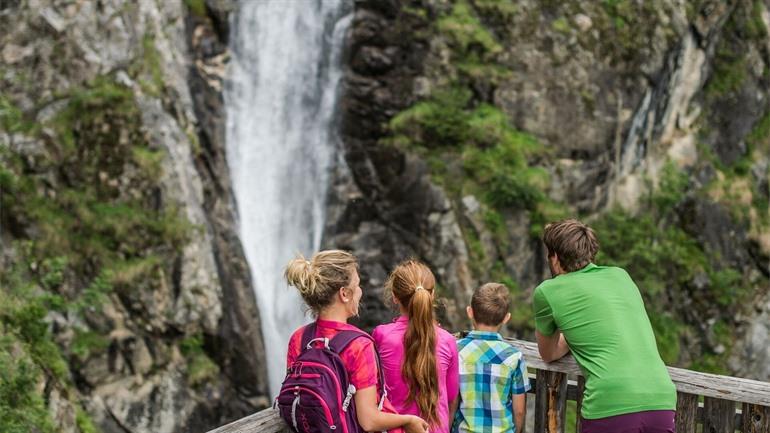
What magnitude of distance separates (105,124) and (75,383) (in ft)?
14.0

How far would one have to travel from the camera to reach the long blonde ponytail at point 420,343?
3.73 metres

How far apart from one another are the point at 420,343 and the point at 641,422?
1.15 meters

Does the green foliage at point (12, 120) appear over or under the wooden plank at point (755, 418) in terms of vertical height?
over

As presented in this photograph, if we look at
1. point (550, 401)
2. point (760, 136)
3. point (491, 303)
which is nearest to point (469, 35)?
point (760, 136)

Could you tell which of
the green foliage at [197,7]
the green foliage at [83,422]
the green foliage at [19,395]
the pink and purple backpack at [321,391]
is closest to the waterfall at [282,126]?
the green foliage at [197,7]

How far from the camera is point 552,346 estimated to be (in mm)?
4188

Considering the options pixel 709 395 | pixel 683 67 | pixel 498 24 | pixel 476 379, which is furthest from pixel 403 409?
pixel 683 67

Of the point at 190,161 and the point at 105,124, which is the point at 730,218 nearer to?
the point at 190,161

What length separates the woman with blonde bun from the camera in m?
3.39

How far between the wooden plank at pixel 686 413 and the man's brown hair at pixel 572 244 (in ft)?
3.56

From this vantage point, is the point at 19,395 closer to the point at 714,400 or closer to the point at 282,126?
the point at 714,400

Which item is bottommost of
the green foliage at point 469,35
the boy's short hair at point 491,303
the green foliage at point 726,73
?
the boy's short hair at point 491,303

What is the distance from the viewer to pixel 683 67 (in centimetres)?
1744

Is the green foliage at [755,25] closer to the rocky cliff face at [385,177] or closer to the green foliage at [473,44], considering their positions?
the rocky cliff face at [385,177]
